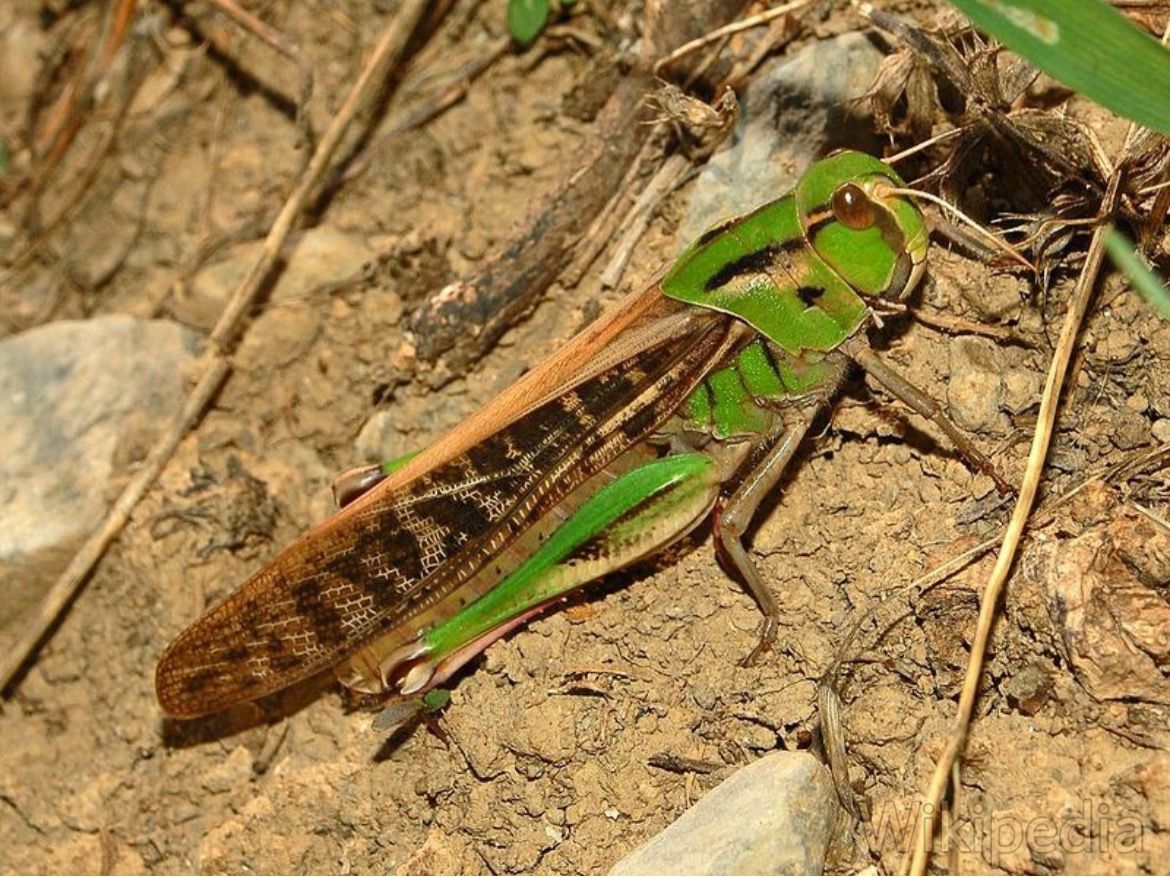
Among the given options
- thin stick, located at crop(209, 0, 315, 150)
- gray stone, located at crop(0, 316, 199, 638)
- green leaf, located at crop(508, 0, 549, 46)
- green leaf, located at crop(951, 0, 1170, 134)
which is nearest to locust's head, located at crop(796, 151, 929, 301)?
green leaf, located at crop(951, 0, 1170, 134)

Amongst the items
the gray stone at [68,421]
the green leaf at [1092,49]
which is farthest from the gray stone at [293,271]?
the green leaf at [1092,49]

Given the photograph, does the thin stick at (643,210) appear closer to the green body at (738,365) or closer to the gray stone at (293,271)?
the green body at (738,365)

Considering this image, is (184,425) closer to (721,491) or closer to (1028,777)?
(721,491)

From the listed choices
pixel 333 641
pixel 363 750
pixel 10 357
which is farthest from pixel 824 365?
pixel 10 357

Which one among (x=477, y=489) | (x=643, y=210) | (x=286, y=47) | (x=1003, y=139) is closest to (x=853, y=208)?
(x=1003, y=139)

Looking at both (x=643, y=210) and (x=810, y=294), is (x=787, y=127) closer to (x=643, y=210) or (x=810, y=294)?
(x=643, y=210)

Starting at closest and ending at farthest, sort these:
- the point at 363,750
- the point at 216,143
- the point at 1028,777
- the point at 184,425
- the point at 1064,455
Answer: the point at 1028,777 < the point at 1064,455 < the point at 363,750 < the point at 184,425 < the point at 216,143
